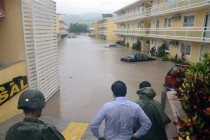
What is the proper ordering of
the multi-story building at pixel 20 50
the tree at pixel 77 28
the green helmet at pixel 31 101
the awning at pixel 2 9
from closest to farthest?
the green helmet at pixel 31 101 < the multi-story building at pixel 20 50 < the awning at pixel 2 9 < the tree at pixel 77 28

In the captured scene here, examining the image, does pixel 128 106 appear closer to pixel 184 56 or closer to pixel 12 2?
pixel 12 2

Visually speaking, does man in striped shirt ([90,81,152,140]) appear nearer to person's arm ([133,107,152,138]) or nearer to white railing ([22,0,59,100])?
person's arm ([133,107,152,138])

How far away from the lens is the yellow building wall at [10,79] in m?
7.08

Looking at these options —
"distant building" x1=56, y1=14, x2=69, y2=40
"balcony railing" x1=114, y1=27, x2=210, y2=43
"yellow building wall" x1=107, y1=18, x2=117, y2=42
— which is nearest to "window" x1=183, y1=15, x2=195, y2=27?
"balcony railing" x1=114, y1=27, x2=210, y2=43

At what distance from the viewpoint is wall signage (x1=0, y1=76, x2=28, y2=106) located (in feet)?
22.9

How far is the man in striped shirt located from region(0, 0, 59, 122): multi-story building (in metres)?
4.91

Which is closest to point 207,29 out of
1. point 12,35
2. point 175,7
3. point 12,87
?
point 175,7

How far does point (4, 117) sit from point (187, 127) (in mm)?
6426

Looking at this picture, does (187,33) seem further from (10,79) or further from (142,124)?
(142,124)

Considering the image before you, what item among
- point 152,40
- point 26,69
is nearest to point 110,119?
point 26,69

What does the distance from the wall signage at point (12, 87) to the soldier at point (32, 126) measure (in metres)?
5.08

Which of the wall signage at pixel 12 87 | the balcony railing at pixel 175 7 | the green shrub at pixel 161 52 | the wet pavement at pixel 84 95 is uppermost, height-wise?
the balcony railing at pixel 175 7

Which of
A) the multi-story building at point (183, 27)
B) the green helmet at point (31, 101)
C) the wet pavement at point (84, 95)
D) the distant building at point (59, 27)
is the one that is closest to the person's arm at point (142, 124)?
the green helmet at point (31, 101)

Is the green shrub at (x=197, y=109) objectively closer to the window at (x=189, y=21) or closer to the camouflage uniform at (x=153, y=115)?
the camouflage uniform at (x=153, y=115)
